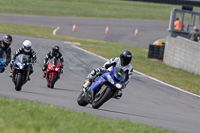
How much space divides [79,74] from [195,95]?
16.3 feet

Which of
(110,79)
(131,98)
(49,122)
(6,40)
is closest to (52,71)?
(6,40)

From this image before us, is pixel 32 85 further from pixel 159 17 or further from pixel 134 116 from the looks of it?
pixel 159 17

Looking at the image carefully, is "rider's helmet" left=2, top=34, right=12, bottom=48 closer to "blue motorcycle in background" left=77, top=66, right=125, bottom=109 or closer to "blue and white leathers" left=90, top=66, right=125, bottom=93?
"blue motorcycle in background" left=77, top=66, right=125, bottom=109

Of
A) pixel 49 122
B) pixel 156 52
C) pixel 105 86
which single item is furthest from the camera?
pixel 156 52

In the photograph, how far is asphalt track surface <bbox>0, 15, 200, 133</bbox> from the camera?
1033 cm

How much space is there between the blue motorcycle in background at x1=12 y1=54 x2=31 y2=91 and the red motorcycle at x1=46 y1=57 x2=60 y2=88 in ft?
6.04

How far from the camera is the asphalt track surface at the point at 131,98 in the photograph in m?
10.3

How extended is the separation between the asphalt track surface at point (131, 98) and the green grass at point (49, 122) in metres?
1.62

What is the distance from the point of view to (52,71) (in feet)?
→ 48.7

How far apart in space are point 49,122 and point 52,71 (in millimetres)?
7976

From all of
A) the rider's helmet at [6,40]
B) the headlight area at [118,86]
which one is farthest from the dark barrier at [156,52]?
the headlight area at [118,86]

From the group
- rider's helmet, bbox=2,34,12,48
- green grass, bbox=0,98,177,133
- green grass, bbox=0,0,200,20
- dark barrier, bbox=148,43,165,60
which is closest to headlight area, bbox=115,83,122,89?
green grass, bbox=0,98,177,133

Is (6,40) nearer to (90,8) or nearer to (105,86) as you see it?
(105,86)

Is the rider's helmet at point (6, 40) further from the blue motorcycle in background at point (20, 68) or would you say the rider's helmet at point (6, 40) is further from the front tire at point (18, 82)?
the front tire at point (18, 82)
